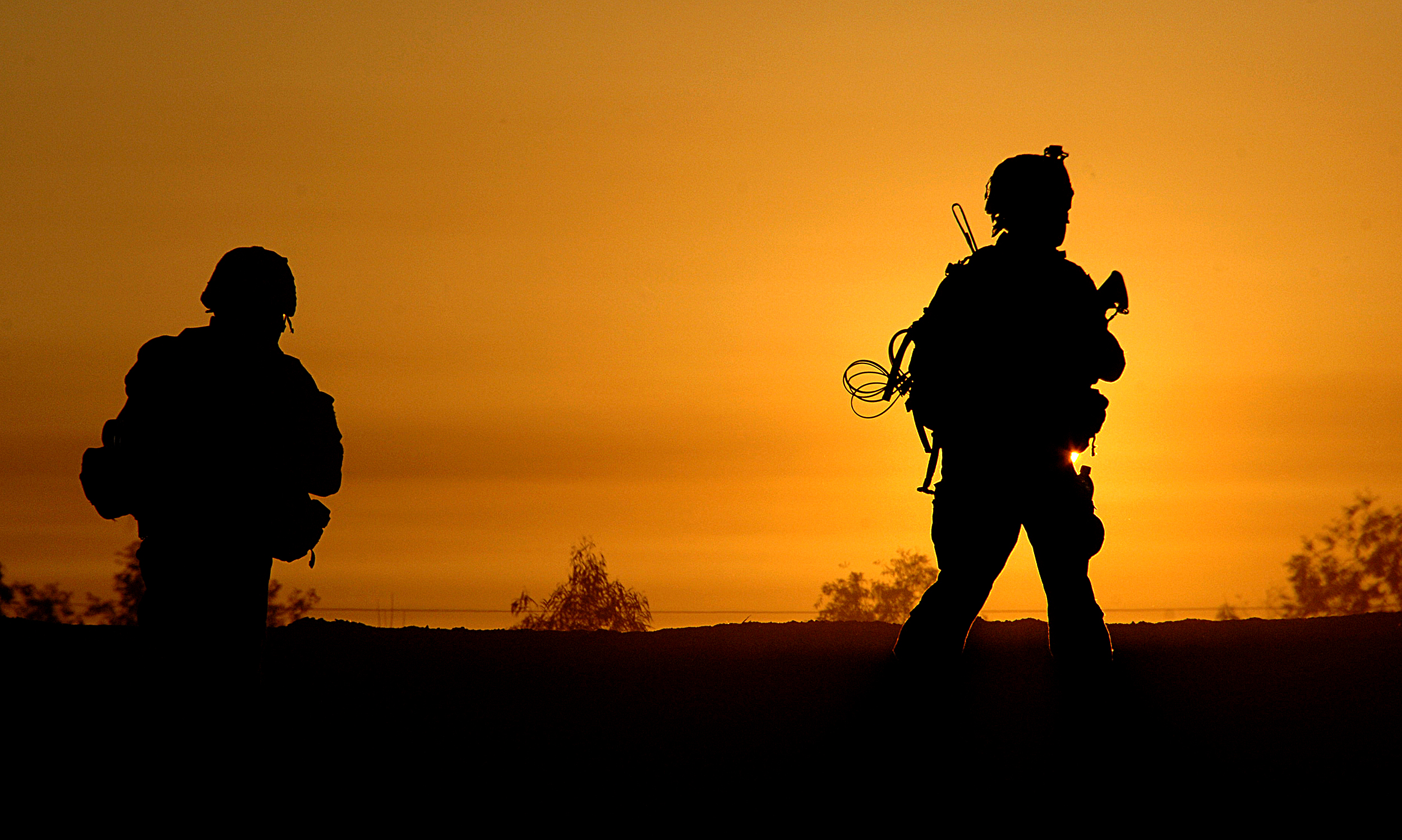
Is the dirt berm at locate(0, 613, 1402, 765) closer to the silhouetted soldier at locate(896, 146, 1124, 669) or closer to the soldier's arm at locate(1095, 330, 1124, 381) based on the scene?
the silhouetted soldier at locate(896, 146, 1124, 669)

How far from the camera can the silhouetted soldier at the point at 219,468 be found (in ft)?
19.2

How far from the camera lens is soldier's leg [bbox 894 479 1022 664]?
7.08 m

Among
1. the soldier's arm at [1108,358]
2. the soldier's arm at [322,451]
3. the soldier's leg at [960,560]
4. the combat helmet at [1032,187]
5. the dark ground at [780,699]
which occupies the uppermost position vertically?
the combat helmet at [1032,187]

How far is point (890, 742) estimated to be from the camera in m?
6.92

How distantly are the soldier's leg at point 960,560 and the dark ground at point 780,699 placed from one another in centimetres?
26

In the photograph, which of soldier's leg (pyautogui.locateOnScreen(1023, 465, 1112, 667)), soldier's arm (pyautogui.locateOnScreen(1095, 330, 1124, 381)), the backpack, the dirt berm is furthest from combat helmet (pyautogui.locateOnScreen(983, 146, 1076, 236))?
the backpack

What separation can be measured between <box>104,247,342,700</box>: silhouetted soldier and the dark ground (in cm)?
38

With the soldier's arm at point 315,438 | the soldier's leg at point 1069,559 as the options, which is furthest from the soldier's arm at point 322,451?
the soldier's leg at point 1069,559

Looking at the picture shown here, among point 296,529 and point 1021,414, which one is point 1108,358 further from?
point 296,529

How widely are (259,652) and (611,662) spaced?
3.22m

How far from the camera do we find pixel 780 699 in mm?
7742

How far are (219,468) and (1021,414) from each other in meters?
3.61

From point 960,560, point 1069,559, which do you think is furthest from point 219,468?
point 1069,559

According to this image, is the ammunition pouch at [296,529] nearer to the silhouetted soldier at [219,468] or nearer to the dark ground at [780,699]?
the silhouetted soldier at [219,468]
